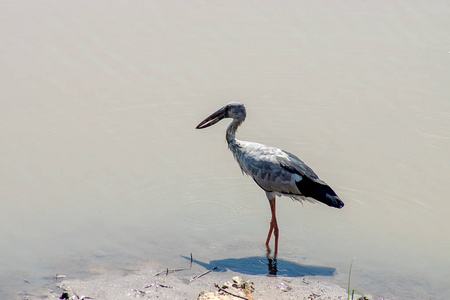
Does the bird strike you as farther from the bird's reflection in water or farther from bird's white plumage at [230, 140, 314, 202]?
the bird's reflection in water

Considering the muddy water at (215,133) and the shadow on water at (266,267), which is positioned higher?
the muddy water at (215,133)

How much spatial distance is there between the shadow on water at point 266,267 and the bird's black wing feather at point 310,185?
0.81 metres

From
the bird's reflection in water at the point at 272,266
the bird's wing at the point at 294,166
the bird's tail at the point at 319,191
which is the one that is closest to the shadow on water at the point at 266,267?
the bird's reflection in water at the point at 272,266

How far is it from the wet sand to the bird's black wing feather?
0.94m

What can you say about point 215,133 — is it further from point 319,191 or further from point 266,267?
point 266,267

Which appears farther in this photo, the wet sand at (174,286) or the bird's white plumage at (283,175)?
the bird's white plumage at (283,175)

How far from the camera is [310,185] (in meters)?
7.76

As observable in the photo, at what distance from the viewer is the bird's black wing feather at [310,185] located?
757 cm

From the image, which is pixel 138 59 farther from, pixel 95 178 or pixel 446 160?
pixel 446 160

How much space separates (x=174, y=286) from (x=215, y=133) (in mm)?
4224

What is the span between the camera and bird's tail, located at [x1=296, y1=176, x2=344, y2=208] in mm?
7559

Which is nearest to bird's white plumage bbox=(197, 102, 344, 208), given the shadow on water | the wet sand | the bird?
the bird

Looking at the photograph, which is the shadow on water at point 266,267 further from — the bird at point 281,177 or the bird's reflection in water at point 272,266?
the bird at point 281,177

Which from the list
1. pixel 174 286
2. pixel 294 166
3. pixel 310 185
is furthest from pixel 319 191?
pixel 174 286
